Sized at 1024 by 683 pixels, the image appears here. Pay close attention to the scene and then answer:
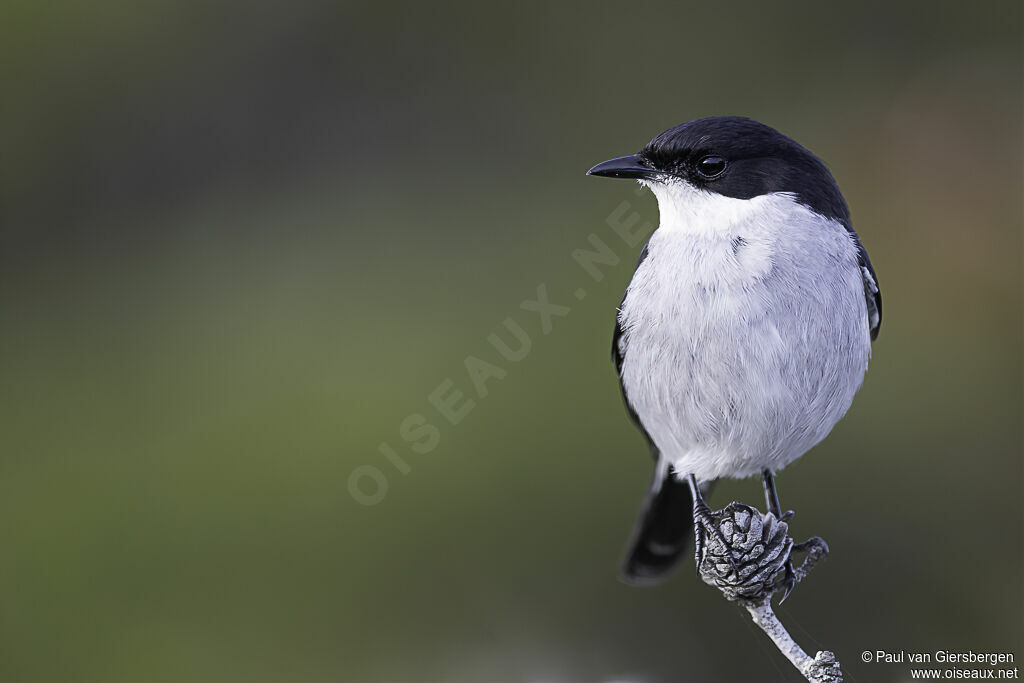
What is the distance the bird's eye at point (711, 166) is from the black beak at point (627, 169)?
0.12 m

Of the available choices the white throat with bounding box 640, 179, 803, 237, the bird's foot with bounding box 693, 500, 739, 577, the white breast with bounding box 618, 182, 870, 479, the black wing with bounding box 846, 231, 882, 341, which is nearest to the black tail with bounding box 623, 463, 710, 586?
the bird's foot with bounding box 693, 500, 739, 577

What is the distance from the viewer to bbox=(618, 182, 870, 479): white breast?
245cm

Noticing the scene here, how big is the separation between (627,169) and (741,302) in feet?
1.59

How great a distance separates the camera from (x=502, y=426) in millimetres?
4703

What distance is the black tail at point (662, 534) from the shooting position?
3.59 m

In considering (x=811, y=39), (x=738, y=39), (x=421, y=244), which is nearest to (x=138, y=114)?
(x=421, y=244)

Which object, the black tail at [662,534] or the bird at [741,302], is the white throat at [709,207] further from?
the black tail at [662,534]

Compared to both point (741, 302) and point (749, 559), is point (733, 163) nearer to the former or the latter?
point (741, 302)

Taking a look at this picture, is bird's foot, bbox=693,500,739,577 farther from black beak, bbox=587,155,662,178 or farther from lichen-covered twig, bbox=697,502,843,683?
black beak, bbox=587,155,662,178

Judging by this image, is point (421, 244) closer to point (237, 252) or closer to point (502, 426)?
point (237, 252)

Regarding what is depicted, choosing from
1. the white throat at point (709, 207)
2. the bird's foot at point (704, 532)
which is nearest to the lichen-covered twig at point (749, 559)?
the bird's foot at point (704, 532)

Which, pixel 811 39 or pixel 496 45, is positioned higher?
pixel 496 45

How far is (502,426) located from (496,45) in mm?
2767

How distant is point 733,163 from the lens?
2.65 metres
